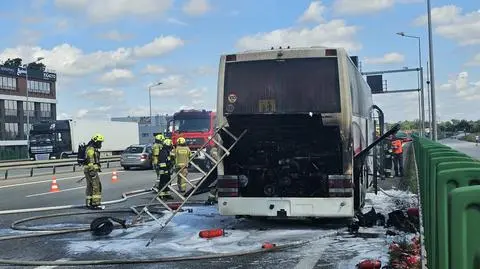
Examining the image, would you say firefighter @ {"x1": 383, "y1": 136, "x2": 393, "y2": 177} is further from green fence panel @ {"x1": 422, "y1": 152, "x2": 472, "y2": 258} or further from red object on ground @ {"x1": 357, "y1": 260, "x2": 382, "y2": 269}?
green fence panel @ {"x1": 422, "y1": 152, "x2": 472, "y2": 258}

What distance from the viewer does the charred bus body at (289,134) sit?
9078mm

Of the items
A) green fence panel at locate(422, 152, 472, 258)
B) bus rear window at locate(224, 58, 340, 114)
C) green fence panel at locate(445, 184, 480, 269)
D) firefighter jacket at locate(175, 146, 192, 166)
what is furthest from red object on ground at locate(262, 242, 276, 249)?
firefighter jacket at locate(175, 146, 192, 166)

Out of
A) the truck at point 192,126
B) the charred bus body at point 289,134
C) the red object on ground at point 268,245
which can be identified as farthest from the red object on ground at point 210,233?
the truck at point 192,126

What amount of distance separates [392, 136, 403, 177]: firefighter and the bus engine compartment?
1184 centimetres

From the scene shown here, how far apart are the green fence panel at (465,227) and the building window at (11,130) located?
3242 inches

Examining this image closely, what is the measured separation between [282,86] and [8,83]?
7812 centimetres

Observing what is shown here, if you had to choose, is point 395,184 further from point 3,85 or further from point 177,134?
point 3,85

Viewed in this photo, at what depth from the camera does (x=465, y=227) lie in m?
2.14

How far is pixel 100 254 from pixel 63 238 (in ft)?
5.66

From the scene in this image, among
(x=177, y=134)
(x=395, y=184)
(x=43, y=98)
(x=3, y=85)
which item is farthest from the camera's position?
(x=43, y=98)

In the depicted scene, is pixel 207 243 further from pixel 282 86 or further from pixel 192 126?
pixel 192 126

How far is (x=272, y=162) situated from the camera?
9945mm

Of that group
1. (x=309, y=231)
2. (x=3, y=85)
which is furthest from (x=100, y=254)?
(x=3, y=85)

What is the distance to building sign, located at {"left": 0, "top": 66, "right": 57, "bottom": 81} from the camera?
79875 millimetres
